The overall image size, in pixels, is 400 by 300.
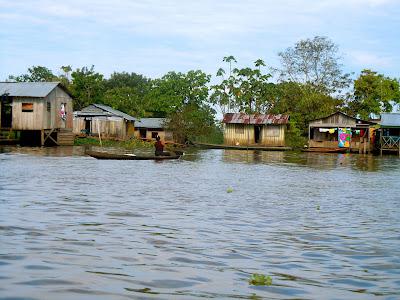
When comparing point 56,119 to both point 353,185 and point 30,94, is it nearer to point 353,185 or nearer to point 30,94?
point 30,94

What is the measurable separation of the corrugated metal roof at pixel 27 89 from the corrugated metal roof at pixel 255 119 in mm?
18250

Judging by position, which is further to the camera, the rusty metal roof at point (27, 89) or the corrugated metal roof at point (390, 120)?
the corrugated metal roof at point (390, 120)

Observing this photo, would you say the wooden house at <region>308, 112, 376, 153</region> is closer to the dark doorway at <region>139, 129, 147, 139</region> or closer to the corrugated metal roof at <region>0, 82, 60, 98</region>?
the dark doorway at <region>139, 129, 147, 139</region>

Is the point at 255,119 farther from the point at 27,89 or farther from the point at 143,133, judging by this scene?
the point at 27,89

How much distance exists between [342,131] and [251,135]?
9.14 metres

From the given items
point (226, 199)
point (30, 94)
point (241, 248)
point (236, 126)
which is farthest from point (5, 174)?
point (236, 126)

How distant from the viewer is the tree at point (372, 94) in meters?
56.4

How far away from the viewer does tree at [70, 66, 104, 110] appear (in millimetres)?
56781

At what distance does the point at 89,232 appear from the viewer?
27.7 feet

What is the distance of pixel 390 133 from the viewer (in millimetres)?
46750

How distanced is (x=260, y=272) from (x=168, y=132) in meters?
51.1

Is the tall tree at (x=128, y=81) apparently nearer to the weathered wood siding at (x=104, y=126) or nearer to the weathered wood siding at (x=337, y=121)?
the weathered wood siding at (x=104, y=126)

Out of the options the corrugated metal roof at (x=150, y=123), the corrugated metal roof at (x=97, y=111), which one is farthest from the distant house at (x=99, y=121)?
the corrugated metal roof at (x=150, y=123)

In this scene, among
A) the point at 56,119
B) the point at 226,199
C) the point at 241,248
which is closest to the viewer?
the point at 241,248
